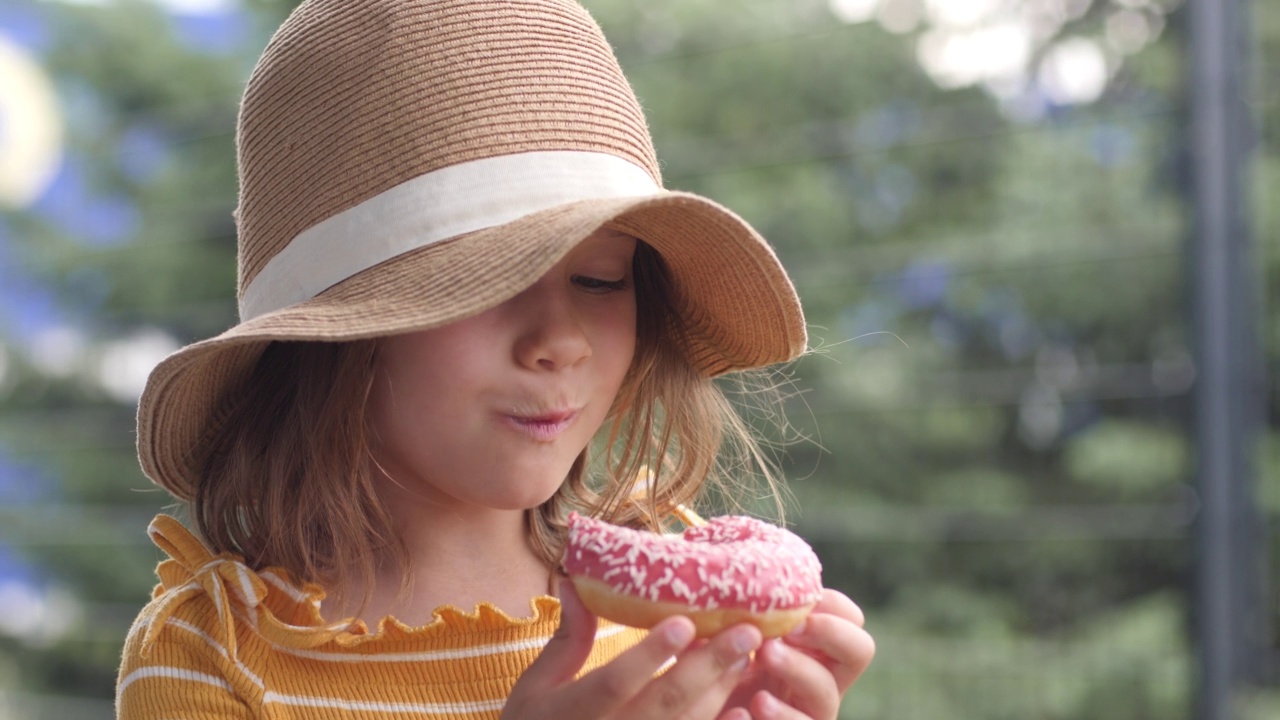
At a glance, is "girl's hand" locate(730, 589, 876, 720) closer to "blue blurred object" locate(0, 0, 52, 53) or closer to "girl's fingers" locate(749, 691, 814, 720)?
"girl's fingers" locate(749, 691, 814, 720)

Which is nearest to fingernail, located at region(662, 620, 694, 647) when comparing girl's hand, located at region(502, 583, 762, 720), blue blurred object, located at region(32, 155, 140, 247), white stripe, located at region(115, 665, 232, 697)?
girl's hand, located at region(502, 583, 762, 720)

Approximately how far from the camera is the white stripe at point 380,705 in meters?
0.84

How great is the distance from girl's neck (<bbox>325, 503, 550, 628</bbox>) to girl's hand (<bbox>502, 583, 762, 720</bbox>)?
0.19 meters

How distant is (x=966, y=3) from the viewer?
8.87ft

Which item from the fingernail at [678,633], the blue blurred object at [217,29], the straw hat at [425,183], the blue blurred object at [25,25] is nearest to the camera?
the fingernail at [678,633]

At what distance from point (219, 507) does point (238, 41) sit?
3322 mm

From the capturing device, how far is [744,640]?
0.68m

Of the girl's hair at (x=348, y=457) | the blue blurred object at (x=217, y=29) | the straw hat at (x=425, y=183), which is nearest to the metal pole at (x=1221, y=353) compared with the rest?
the girl's hair at (x=348, y=457)

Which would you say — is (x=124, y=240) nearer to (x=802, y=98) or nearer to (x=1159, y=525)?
(x=802, y=98)

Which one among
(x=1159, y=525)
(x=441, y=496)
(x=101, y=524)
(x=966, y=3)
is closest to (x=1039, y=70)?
(x=966, y=3)

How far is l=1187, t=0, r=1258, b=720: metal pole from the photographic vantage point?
2.38 m

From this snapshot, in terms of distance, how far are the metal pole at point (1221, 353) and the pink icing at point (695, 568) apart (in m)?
1.90

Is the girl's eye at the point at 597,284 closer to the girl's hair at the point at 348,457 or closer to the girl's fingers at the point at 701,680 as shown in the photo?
the girl's hair at the point at 348,457

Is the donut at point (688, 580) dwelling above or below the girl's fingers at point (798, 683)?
above
